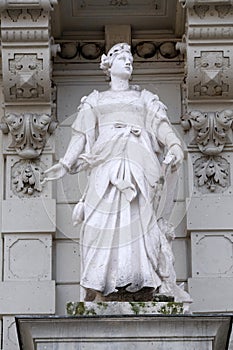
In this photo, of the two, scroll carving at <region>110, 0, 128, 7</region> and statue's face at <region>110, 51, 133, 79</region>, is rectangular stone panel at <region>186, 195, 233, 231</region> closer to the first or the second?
statue's face at <region>110, 51, 133, 79</region>

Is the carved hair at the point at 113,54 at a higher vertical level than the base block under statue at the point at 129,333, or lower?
higher

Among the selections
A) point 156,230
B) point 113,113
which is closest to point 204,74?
point 113,113

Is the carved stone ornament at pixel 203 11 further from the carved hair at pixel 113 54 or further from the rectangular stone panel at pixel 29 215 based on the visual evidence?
the rectangular stone panel at pixel 29 215

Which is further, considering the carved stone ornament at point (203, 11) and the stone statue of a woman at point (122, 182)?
the carved stone ornament at point (203, 11)

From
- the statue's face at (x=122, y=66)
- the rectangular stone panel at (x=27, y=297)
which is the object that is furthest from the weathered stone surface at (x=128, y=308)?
the statue's face at (x=122, y=66)

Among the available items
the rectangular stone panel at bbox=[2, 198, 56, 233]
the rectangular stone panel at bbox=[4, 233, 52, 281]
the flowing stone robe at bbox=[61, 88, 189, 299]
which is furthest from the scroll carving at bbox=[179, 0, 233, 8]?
the rectangular stone panel at bbox=[4, 233, 52, 281]

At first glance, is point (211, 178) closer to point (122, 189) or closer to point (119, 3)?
point (122, 189)

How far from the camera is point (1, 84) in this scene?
920cm

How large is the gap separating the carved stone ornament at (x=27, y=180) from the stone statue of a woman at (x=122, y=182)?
0.76 m

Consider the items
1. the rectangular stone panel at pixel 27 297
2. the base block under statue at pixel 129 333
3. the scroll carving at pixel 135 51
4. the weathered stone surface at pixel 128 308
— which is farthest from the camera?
the scroll carving at pixel 135 51

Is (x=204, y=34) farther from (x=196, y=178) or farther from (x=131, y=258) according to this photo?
(x=131, y=258)

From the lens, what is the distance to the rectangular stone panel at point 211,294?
28.2ft

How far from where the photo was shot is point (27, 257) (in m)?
8.75

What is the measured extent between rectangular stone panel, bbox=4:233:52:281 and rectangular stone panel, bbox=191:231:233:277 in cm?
95
